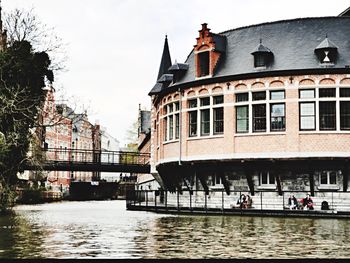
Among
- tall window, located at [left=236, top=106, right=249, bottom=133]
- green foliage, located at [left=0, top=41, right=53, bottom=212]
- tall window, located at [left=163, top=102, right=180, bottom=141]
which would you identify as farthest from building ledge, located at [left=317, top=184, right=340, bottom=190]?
green foliage, located at [left=0, top=41, right=53, bottom=212]

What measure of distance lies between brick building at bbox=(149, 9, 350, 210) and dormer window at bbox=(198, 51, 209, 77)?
38mm

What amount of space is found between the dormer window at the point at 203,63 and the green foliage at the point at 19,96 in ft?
26.8

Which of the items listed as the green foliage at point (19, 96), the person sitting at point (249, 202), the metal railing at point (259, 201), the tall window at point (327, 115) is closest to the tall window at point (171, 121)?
the metal railing at point (259, 201)

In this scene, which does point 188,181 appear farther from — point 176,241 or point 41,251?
point 41,251

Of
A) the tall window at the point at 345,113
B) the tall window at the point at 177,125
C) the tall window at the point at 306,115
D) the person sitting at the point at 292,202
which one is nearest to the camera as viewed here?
the person sitting at the point at 292,202

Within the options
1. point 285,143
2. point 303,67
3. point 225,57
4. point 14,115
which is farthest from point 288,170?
point 14,115

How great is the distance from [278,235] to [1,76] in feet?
56.1

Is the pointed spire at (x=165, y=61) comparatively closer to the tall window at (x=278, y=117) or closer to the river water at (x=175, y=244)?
the tall window at (x=278, y=117)

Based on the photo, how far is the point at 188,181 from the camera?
34.3m

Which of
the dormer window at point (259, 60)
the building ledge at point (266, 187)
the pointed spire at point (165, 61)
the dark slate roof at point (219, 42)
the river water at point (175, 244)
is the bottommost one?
the river water at point (175, 244)

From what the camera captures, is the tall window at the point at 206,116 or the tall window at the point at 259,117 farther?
the tall window at the point at 206,116

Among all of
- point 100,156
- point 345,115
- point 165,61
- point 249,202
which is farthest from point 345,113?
point 100,156

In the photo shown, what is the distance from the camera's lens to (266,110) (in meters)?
29.8

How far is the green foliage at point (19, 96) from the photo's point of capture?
27.9 meters
